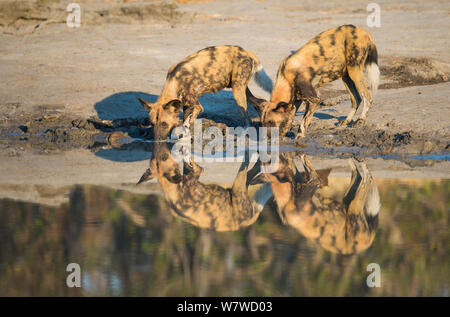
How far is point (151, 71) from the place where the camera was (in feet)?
49.5

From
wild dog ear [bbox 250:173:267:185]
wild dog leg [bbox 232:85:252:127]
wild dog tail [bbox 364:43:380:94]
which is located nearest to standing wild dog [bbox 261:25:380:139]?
wild dog tail [bbox 364:43:380:94]

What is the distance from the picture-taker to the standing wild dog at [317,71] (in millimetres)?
10164

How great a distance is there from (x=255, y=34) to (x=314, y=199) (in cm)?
1283

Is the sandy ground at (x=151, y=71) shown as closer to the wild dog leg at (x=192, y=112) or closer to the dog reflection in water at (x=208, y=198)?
the dog reflection in water at (x=208, y=198)

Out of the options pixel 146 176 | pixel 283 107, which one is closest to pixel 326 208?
pixel 146 176

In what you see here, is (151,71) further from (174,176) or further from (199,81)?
(174,176)

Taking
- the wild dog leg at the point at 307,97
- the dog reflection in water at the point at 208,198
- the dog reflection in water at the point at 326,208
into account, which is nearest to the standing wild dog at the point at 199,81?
the wild dog leg at the point at 307,97

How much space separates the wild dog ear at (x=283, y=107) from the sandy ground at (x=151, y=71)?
25.1 inches

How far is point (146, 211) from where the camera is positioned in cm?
596

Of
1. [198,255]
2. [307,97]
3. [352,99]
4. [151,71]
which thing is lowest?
[198,255]

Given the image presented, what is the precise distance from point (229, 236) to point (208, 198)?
4.26 ft

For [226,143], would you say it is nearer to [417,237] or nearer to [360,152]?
[360,152]

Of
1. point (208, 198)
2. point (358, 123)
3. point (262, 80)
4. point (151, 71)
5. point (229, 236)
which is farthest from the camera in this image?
point (151, 71)
